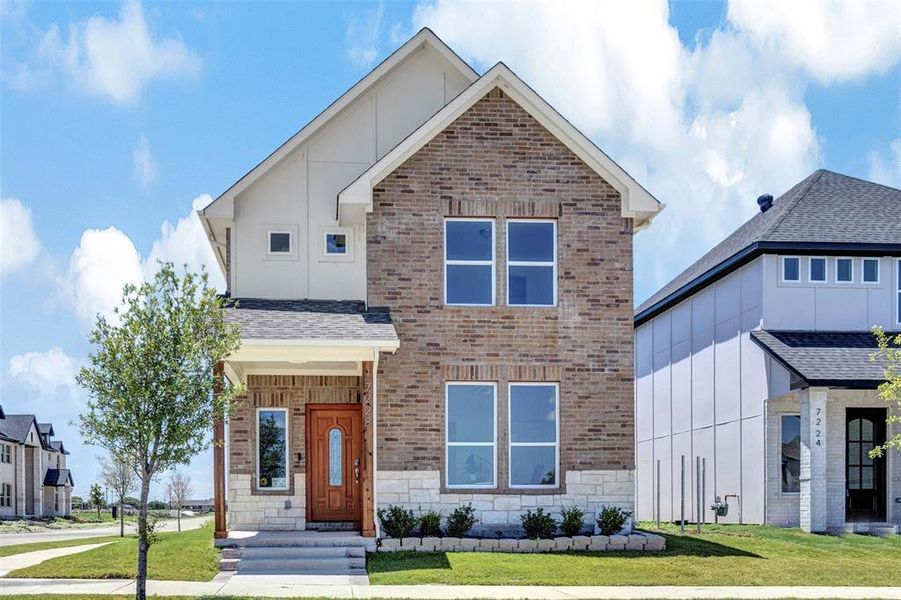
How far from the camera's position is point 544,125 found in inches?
773

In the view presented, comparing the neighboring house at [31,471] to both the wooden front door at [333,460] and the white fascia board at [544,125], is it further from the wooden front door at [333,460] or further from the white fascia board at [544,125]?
the white fascia board at [544,125]

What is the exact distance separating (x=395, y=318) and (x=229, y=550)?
4.97 meters

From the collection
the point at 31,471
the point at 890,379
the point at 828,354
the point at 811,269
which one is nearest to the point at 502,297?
the point at 890,379

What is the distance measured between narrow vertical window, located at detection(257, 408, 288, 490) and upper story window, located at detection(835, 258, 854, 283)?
12922mm

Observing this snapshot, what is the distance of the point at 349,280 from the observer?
20.0 metres

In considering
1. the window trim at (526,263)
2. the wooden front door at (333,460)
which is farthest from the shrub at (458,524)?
the window trim at (526,263)

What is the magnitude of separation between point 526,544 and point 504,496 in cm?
127

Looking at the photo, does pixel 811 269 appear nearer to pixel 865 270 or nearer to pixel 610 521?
pixel 865 270

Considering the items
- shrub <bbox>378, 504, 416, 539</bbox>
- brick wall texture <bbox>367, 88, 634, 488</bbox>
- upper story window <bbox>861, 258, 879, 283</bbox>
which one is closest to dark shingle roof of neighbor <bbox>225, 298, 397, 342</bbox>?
brick wall texture <bbox>367, 88, 634, 488</bbox>

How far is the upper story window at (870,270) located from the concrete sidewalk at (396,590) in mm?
10171

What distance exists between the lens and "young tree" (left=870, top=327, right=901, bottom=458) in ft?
58.3

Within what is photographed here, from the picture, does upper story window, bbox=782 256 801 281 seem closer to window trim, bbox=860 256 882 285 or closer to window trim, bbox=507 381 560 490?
window trim, bbox=860 256 882 285

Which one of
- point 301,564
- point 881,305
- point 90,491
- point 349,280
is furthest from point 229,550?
point 90,491

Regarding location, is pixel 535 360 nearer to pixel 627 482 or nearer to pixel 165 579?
pixel 627 482
